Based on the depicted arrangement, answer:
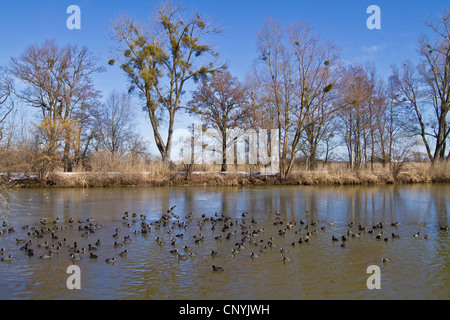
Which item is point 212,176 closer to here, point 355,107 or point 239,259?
point 355,107

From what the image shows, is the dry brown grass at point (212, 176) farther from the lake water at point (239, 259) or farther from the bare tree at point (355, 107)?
the lake water at point (239, 259)

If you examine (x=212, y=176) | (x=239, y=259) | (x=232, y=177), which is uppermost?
(x=212, y=176)

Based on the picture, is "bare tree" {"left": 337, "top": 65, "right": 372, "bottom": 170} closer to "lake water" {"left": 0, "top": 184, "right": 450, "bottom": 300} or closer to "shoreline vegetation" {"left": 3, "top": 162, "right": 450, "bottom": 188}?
"shoreline vegetation" {"left": 3, "top": 162, "right": 450, "bottom": 188}

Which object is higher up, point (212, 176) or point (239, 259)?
point (212, 176)

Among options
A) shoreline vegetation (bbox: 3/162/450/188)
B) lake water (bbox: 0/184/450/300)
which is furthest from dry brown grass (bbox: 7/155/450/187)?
lake water (bbox: 0/184/450/300)

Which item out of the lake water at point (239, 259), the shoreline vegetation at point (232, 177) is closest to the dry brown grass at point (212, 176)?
the shoreline vegetation at point (232, 177)

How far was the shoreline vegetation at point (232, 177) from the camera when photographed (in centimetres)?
2542

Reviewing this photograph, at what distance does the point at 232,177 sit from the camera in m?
27.7

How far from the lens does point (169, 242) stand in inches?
323

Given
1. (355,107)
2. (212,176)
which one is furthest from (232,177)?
(355,107)

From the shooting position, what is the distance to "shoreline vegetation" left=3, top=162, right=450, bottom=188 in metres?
25.4

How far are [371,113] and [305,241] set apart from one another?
27723mm

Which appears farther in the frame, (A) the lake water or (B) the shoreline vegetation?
(B) the shoreline vegetation
